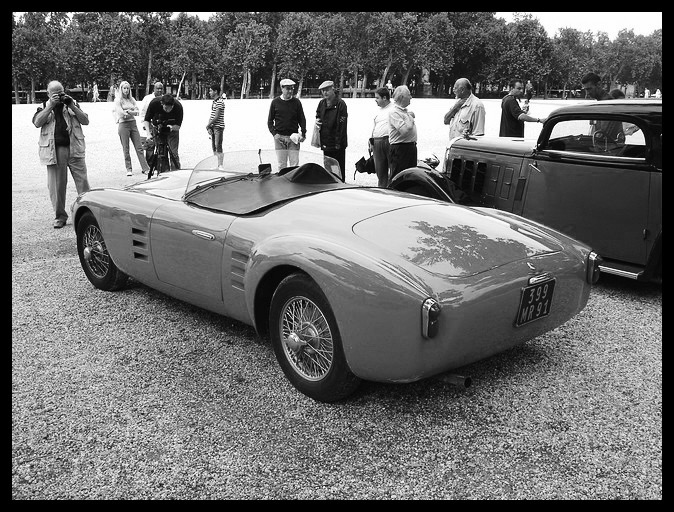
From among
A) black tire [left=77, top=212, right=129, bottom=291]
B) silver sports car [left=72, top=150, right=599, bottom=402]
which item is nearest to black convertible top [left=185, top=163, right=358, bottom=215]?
silver sports car [left=72, top=150, right=599, bottom=402]

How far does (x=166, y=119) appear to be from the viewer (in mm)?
10398

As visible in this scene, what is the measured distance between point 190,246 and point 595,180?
→ 3473 millimetres

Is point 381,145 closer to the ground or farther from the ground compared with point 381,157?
farther from the ground

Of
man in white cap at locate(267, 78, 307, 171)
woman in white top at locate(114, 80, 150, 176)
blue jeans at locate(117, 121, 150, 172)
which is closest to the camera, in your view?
man in white cap at locate(267, 78, 307, 171)

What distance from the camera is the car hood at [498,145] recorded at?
5992 mm

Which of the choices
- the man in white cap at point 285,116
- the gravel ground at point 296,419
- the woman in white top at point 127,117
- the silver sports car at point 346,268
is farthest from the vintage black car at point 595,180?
the woman in white top at point 127,117

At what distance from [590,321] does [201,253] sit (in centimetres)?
290

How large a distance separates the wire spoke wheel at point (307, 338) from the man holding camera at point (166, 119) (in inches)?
303

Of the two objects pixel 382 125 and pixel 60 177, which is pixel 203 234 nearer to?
pixel 60 177

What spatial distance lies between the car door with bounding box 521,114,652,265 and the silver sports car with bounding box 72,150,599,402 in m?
1.65

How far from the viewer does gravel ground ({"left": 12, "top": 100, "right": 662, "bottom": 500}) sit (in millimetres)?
2631

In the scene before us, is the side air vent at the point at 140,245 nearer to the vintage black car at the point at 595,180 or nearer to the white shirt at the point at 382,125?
the vintage black car at the point at 595,180

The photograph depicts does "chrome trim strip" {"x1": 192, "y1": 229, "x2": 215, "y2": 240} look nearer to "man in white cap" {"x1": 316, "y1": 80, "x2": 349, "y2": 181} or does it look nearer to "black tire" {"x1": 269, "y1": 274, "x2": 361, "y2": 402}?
"black tire" {"x1": 269, "y1": 274, "x2": 361, "y2": 402}

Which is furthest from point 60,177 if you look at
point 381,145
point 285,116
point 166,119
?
point 381,145
